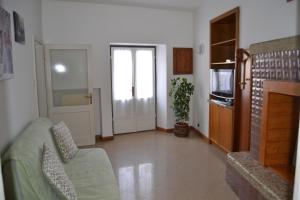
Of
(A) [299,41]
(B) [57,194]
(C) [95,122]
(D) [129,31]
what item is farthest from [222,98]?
(B) [57,194]

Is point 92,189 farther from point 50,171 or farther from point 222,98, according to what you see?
point 222,98

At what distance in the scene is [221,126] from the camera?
12.5 ft

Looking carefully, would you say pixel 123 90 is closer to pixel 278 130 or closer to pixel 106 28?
pixel 106 28

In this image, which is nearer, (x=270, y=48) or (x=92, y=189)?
(x=92, y=189)

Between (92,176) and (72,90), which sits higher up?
(72,90)

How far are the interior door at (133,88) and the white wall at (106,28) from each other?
348 millimetres

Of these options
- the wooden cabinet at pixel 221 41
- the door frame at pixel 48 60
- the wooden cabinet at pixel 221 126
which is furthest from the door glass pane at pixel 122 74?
the wooden cabinet at pixel 221 126

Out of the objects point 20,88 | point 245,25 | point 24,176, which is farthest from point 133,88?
point 24,176

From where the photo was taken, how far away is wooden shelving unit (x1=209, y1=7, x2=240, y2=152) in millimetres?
3614

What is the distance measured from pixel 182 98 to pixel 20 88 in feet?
10.3

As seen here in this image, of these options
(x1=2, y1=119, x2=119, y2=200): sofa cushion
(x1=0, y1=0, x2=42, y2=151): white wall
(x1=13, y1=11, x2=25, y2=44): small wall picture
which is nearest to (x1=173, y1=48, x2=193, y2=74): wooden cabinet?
(x1=0, y1=0, x2=42, y2=151): white wall

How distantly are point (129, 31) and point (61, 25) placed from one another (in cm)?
129

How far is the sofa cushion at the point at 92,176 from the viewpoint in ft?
6.02

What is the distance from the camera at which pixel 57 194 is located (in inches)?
63.9
